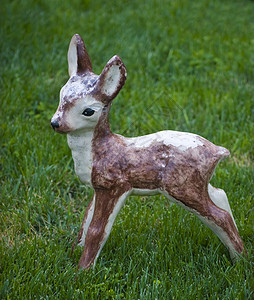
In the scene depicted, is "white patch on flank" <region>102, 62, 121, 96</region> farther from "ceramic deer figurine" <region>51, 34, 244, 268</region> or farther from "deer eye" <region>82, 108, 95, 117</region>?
"deer eye" <region>82, 108, 95, 117</region>

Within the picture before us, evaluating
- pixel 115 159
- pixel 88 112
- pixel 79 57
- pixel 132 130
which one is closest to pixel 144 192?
pixel 115 159

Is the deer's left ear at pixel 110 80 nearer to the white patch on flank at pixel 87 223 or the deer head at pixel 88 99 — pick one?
the deer head at pixel 88 99

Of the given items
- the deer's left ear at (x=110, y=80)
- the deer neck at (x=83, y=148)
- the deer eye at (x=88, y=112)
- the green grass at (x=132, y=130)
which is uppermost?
the deer's left ear at (x=110, y=80)

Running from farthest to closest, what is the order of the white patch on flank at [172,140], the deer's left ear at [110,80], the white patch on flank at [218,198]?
1. the white patch on flank at [218,198]
2. the white patch on flank at [172,140]
3. the deer's left ear at [110,80]

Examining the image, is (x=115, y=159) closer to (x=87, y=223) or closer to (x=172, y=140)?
(x=172, y=140)

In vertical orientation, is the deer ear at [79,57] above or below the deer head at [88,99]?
above

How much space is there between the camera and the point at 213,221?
8.87 ft

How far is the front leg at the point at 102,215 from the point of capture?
8.81 ft

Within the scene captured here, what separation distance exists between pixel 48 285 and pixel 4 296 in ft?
0.77

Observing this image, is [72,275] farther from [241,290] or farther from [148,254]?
[241,290]

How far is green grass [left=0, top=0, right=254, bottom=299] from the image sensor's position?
Answer: 281 cm

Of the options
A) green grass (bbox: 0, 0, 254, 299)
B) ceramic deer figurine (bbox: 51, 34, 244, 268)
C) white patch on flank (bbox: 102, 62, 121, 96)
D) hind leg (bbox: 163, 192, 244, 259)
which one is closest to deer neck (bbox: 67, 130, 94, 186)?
ceramic deer figurine (bbox: 51, 34, 244, 268)

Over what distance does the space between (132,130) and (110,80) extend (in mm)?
1997

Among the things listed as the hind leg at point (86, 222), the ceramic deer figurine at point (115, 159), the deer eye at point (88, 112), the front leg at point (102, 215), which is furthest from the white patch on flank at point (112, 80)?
the hind leg at point (86, 222)
